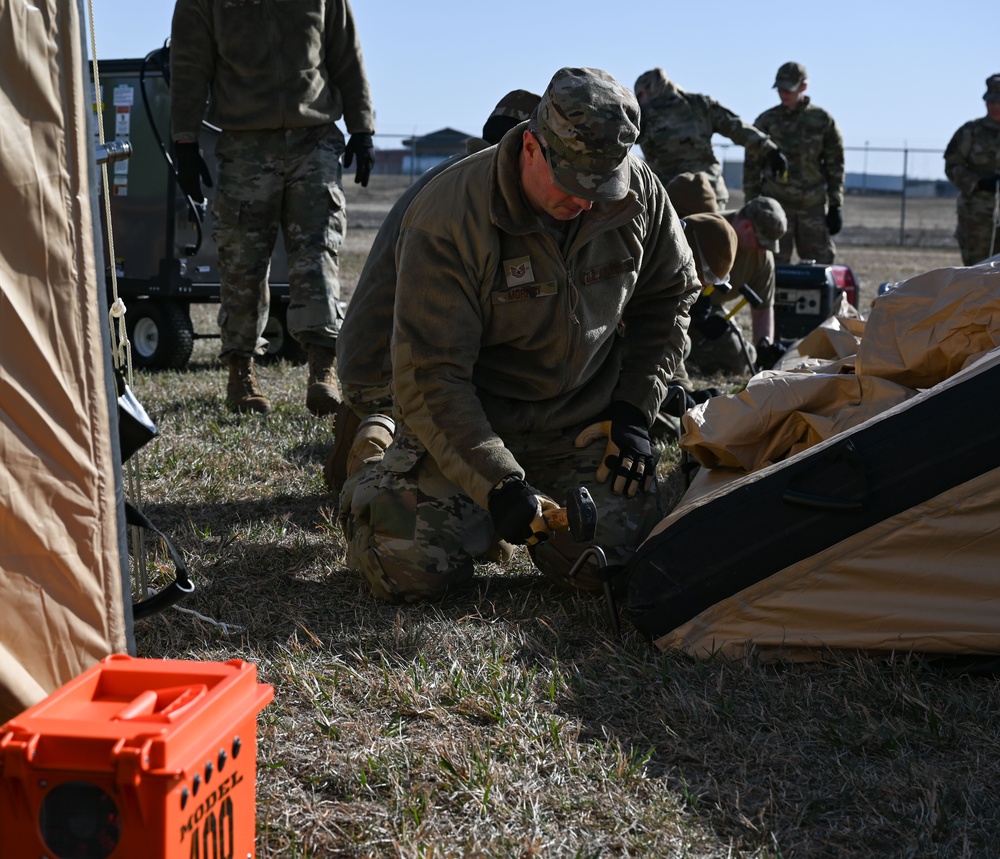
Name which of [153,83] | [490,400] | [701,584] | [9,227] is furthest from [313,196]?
[9,227]

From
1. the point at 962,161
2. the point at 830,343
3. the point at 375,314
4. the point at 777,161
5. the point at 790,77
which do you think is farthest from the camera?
the point at 962,161

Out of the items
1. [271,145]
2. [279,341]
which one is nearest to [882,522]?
[271,145]

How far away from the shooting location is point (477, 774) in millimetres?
2256

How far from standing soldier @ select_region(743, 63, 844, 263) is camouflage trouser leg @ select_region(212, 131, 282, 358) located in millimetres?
5188

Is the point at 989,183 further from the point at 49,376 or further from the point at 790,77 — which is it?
the point at 49,376

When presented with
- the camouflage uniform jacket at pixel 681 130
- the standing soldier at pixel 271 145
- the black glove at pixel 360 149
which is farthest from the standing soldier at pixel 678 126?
the standing soldier at pixel 271 145

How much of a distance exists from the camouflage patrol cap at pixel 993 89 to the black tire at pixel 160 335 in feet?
23.3

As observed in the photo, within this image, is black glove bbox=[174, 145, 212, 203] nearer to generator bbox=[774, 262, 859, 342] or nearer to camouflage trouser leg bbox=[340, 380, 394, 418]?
camouflage trouser leg bbox=[340, 380, 394, 418]

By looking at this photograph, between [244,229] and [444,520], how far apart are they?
113 inches

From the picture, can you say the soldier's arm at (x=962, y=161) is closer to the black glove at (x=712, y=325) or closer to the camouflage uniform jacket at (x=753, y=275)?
the camouflage uniform jacket at (x=753, y=275)

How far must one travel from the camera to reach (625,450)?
11.5ft

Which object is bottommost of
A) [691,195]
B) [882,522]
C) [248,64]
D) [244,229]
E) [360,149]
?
[882,522]

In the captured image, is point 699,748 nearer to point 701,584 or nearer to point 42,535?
point 701,584

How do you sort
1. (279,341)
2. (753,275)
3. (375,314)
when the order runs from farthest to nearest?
(279,341) < (753,275) < (375,314)
